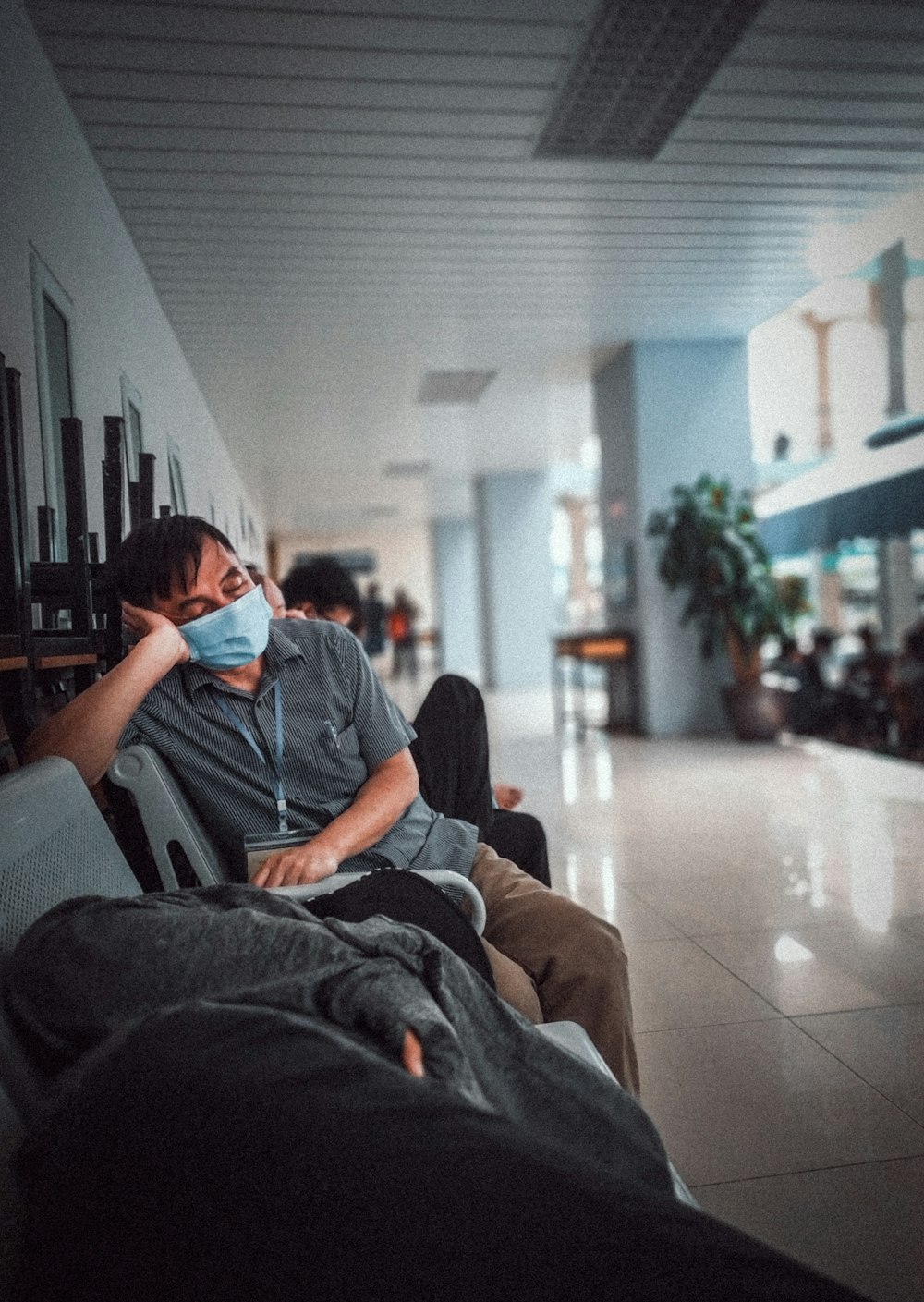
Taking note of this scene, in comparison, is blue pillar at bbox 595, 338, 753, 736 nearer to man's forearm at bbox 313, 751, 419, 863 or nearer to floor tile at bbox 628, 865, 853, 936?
floor tile at bbox 628, 865, 853, 936

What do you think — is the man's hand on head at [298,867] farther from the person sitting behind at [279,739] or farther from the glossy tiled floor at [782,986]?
the glossy tiled floor at [782,986]

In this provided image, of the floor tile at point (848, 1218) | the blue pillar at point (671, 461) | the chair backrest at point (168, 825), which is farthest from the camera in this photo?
the blue pillar at point (671, 461)

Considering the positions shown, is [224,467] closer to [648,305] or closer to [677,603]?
[648,305]

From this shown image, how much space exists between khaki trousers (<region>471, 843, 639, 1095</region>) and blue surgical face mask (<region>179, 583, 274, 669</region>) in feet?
2.10

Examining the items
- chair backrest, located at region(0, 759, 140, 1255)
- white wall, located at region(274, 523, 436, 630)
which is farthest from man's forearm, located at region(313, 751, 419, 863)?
white wall, located at region(274, 523, 436, 630)

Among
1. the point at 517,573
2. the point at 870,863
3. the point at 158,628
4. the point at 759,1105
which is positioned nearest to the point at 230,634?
the point at 158,628

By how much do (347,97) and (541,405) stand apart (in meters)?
5.84

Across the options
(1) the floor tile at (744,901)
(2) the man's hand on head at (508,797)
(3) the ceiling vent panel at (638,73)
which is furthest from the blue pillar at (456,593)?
(2) the man's hand on head at (508,797)

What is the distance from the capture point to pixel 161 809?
164 cm

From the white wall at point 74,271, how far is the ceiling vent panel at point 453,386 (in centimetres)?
377

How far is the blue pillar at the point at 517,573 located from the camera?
1332cm

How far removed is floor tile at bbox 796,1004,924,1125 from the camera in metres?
1.97

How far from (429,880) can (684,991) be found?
1335 millimetres

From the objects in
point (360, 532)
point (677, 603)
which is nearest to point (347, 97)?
point (677, 603)
